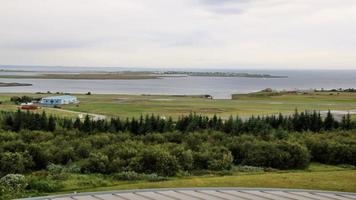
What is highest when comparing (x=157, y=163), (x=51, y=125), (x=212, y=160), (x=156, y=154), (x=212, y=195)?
(x=212, y=195)

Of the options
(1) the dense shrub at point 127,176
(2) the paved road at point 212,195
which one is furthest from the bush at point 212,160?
(2) the paved road at point 212,195

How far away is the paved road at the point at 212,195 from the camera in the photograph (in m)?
11.3

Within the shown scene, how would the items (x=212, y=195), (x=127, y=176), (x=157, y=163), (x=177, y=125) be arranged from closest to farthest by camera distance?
(x=212, y=195) < (x=127, y=176) < (x=157, y=163) < (x=177, y=125)

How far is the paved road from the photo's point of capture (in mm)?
11281

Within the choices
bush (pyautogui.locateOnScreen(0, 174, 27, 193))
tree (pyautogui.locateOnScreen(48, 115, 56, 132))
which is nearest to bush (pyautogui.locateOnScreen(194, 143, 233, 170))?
bush (pyautogui.locateOnScreen(0, 174, 27, 193))

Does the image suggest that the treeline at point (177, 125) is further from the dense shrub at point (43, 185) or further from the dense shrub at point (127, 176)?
the dense shrub at point (43, 185)

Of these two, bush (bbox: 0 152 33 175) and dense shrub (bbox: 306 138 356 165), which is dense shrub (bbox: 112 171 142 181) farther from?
dense shrub (bbox: 306 138 356 165)

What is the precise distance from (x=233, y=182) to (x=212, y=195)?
370 centimetres

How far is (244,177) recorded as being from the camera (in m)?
16.5

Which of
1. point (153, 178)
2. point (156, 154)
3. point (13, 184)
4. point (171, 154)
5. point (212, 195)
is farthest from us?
point (171, 154)

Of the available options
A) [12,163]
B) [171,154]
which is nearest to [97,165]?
[171,154]

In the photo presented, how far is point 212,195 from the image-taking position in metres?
11.6

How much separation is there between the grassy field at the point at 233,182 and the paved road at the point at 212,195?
2178 mm

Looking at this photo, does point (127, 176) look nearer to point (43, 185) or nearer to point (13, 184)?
point (43, 185)
